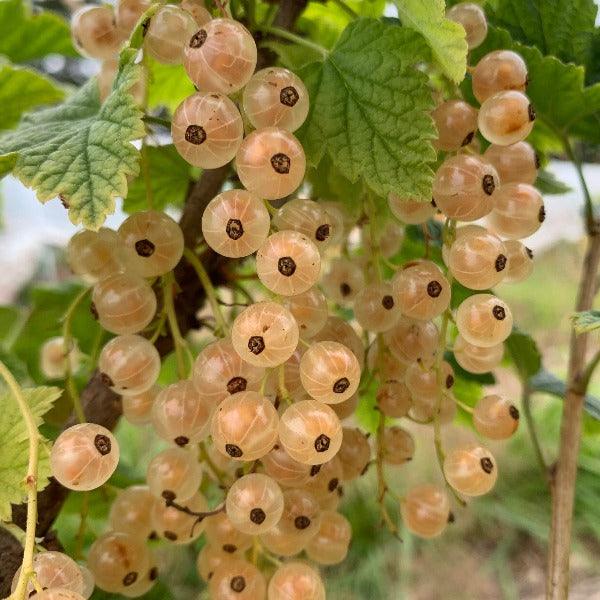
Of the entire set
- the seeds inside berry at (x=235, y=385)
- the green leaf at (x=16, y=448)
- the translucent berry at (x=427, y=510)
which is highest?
the seeds inside berry at (x=235, y=385)

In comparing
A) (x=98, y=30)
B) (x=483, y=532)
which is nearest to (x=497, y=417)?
(x=98, y=30)

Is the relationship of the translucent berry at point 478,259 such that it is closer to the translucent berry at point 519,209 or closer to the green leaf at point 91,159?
the translucent berry at point 519,209

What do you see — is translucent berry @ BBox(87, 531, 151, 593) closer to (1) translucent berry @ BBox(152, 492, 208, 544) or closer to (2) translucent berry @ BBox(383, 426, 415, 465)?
(1) translucent berry @ BBox(152, 492, 208, 544)

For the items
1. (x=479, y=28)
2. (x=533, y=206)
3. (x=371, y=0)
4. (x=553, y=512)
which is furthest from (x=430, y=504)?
(x=371, y=0)

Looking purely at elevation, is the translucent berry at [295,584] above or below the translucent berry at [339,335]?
below

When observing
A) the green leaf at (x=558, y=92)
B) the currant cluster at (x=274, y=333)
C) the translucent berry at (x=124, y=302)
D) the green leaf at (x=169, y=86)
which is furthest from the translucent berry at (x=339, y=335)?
the green leaf at (x=169, y=86)

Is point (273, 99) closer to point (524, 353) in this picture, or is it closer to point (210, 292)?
point (210, 292)

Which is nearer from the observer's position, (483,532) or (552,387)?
(552,387)
